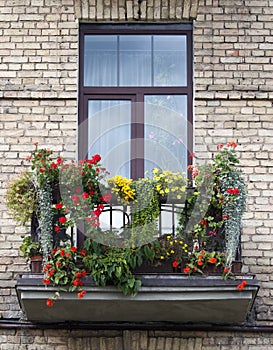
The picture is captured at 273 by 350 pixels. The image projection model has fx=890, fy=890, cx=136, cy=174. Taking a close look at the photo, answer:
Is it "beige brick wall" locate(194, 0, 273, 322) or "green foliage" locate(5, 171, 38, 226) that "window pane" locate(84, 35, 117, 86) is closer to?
"beige brick wall" locate(194, 0, 273, 322)

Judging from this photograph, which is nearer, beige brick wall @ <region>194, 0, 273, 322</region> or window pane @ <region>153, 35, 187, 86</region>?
beige brick wall @ <region>194, 0, 273, 322</region>

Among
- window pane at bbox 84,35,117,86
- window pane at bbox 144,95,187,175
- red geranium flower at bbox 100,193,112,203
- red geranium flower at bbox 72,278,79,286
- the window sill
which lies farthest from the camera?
window pane at bbox 84,35,117,86

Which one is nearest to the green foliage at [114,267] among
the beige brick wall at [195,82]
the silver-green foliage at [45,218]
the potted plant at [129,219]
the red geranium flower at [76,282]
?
the potted plant at [129,219]

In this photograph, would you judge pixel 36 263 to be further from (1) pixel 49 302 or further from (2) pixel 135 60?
(2) pixel 135 60

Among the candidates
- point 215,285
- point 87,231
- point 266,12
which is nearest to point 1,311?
point 87,231

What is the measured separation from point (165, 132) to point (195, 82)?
0.66 meters

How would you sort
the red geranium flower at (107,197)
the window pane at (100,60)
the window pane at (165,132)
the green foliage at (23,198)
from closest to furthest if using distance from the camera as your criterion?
the red geranium flower at (107,197) → the green foliage at (23,198) → the window pane at (165,132) → the window pane at (100,60)

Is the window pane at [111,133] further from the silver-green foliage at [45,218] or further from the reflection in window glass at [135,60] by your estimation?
the silver-green foliage at [45,218]

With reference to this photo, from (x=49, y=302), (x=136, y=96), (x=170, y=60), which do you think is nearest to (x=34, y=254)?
(x=49, y=302)

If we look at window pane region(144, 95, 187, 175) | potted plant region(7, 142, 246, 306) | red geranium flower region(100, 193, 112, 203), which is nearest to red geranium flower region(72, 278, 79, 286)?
potted plant region(7, 142, 246, 306)

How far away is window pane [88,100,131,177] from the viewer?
9727mm

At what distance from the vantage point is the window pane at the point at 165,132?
9719 millimetres

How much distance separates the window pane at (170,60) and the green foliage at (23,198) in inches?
86.4

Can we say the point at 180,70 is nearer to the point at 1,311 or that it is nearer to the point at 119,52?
the point at 119,52
